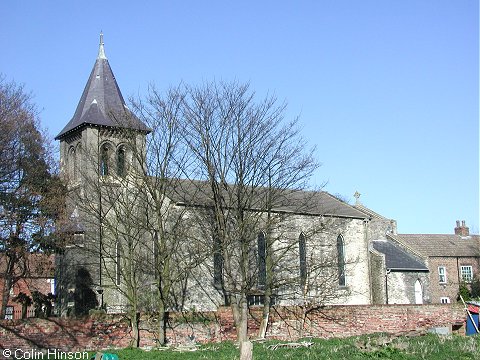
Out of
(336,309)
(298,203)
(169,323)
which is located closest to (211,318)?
(169,323)

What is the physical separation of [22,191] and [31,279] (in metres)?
14.2

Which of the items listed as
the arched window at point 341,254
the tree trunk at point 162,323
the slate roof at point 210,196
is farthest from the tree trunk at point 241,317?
the arched window at point 341,254

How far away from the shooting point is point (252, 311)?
3030cm

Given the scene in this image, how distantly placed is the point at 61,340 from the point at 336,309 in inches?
486

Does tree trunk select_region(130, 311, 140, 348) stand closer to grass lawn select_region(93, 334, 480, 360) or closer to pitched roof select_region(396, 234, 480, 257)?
grass lawn select_region(93, 334, 480, 360)

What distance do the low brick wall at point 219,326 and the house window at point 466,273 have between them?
27772mm

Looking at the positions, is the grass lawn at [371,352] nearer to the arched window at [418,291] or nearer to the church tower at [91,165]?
the church tower at [91,165]

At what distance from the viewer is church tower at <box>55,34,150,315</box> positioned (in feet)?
103

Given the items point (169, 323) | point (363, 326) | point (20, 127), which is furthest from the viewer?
point (20, 127)

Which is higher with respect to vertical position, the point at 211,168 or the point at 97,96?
the point at 97,96

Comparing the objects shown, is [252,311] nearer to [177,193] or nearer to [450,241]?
[177,193]

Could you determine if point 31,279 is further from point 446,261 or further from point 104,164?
point 446,261

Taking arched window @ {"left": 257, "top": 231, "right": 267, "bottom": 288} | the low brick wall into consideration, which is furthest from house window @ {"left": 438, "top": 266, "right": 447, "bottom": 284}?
the low brick wall

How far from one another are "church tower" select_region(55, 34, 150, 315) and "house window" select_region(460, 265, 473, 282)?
32.1 m
